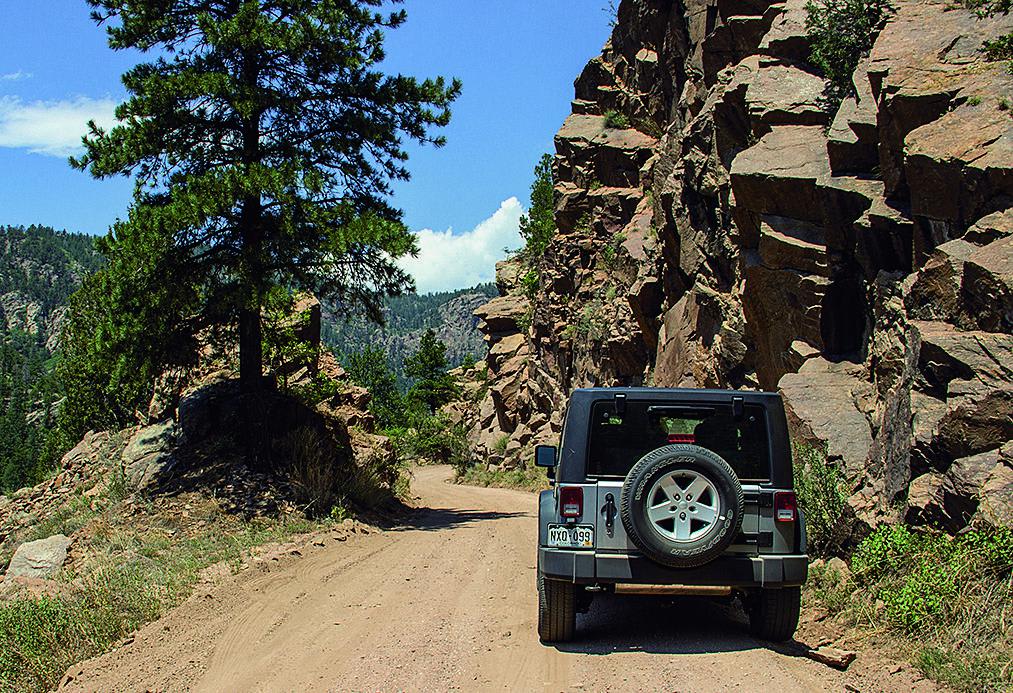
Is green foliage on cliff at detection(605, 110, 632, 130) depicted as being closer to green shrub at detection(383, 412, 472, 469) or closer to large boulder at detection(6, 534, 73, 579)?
green shrub at detection(383, 412, 472, 469)

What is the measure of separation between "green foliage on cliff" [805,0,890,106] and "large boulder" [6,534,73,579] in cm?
1427

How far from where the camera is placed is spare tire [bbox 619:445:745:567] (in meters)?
6.91

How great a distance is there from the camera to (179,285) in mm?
15031

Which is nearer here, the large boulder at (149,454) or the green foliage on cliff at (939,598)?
the green foliage on cliff at (939,598)

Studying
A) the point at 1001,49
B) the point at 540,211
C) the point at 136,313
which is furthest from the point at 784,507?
the point at 540,211

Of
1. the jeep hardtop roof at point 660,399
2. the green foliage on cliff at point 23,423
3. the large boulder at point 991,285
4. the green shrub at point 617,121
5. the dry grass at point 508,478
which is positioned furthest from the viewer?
the green foliage on cliff at point 23,423

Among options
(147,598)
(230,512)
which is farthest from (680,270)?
(147,598)

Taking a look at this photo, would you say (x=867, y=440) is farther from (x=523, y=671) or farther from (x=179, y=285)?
(x=179, y=285)

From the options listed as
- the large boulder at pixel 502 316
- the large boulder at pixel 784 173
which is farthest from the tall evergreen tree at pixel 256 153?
the large boulder at pixel 502 316

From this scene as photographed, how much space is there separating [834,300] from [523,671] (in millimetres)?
9042

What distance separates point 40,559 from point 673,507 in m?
9.37

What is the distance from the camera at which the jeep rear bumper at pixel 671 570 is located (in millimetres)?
7113

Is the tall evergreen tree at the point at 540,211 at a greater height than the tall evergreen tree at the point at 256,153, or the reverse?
the tall evergreen tree at the point at 540,211

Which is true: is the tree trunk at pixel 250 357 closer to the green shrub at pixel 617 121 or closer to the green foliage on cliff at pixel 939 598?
the green foliage on cliff at pixel 939 598
